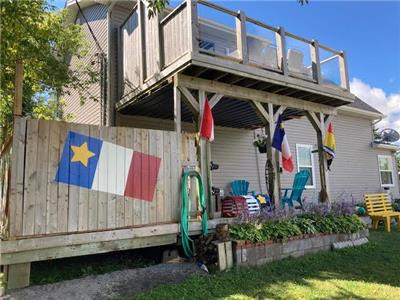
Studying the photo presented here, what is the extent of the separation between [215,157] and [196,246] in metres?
4.30

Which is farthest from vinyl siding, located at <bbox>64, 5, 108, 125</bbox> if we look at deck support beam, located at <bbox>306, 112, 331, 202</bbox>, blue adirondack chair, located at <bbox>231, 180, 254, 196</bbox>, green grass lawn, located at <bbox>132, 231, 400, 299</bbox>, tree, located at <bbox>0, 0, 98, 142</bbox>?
green grass lawn, located at <bbox>132, 231, 400, 299</bbox>

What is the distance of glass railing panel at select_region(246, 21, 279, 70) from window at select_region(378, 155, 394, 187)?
9575 mm

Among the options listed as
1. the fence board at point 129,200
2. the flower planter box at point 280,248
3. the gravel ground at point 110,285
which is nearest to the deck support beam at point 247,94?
the fence board at point 129,200

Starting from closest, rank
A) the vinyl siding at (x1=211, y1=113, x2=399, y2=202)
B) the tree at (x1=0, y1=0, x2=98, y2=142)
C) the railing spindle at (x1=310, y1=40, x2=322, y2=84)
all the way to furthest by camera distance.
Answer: the tree at (x1=0, y1=0, x2=98, y2=142)
the railing spindle at (x1=310, y1=40, x2=322, y2=84)
the vinyl siding at (x1=211, y1=113, x2=399, y2=202)

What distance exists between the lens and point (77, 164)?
13.8 ft

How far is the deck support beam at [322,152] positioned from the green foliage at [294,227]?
0.74 m

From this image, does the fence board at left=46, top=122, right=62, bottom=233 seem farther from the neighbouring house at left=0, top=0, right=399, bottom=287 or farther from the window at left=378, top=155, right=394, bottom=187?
the window at left=378, top=155, right=394, bottom=187

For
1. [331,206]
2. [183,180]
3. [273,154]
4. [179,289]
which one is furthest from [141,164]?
[331,206]

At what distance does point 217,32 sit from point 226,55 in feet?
1.86

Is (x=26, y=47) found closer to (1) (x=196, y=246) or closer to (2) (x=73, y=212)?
(2) (x=73, y=212)

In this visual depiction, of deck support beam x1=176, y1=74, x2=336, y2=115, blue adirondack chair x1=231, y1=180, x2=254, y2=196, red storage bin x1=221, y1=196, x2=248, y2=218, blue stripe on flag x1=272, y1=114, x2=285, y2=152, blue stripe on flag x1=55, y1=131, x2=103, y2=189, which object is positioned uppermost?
deck support beam x1=176, y1=74, x2=336, y2=115

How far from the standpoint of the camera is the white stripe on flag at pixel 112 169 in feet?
14.3

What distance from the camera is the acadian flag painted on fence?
4156 millimetres

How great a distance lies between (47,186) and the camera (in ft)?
13.0
